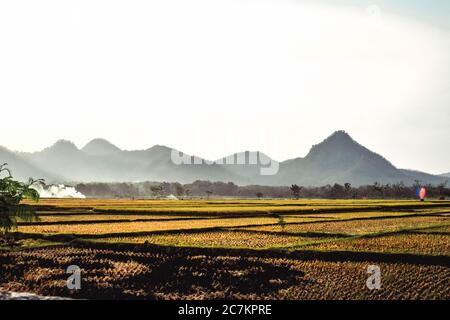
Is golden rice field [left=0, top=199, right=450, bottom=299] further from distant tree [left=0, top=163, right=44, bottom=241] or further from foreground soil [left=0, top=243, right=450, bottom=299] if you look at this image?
distant tree [left=0, top=163, right=44, bottom=241]

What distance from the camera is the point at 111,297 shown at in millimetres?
17406

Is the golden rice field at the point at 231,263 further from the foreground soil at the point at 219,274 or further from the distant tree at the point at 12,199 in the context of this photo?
the distant tree at the point at 12,199

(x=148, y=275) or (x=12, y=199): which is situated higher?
(x=12, y=199)

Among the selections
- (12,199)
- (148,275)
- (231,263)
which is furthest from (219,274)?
(12,199)

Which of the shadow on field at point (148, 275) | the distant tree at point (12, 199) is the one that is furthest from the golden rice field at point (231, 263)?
the distant tree at point (12, 199)

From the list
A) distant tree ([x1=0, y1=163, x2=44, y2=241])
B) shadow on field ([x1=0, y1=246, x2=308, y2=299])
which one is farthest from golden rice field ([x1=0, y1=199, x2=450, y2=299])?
distant tree ([x1=0, y1=163, x2=44, y2=241])

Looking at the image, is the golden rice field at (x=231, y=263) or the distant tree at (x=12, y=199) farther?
the distant tree at (x=12, y=199)

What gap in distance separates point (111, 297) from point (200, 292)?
2.65 metres

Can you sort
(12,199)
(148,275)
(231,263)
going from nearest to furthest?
(148,275) < (231,263) < (12,199)

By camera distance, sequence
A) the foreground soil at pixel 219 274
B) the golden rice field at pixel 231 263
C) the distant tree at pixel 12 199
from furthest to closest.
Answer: the distant tree at pixel 12 199 < the golden rice field at pixel 231 263 < the foreground soil at pixel 219 274

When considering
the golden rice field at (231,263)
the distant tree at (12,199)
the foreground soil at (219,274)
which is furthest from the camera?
the distant tree at (12,199)

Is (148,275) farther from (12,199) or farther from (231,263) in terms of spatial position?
(12,199)
